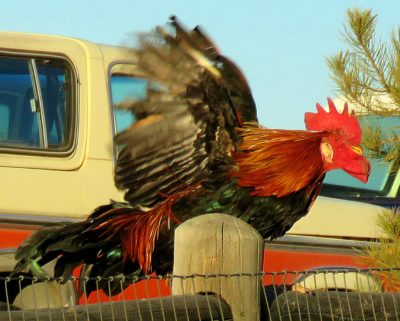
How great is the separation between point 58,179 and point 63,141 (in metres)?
0.28

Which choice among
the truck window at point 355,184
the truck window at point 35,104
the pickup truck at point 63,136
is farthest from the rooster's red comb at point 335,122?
the truck window at point 35,104

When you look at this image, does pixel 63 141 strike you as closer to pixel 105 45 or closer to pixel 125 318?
pixel 105 45

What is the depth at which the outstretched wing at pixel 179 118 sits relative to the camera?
20.2ft

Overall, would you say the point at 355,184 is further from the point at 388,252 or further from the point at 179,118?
the point at 388,252

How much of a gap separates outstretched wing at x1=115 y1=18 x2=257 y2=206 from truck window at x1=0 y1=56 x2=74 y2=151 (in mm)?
384

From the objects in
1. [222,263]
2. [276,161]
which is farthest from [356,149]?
[222,263]

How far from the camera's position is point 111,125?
21.0 feet

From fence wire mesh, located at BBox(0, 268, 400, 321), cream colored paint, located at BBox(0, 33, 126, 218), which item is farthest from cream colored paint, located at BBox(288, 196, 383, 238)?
fence wire mesh, located at BBox(0, 268, 400, 321)

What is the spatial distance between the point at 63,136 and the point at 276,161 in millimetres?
1308

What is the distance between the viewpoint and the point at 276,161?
257 inches

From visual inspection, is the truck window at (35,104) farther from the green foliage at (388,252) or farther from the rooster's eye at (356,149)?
the green foliage at (388,252)

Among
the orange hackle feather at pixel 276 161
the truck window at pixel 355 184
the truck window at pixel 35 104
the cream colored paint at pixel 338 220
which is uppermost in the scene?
the truck window at pixel 35 104

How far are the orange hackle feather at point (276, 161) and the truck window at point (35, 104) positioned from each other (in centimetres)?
106

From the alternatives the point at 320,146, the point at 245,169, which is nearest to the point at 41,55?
the point at 245,169
